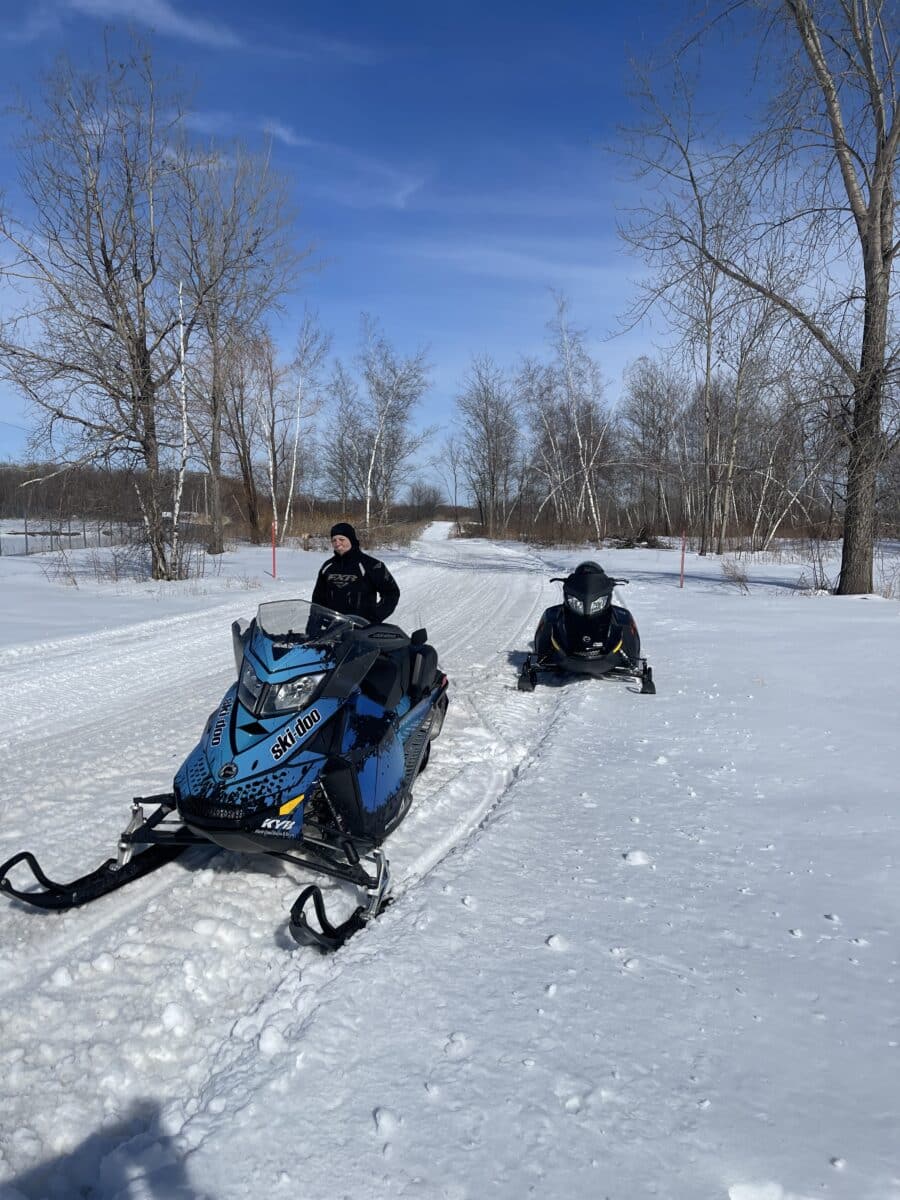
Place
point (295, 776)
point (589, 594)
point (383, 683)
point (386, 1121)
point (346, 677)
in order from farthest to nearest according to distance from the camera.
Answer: point (589, 594)
point (383, 683)
point (346, 677)
point (295, 776)
point (386, 1121)

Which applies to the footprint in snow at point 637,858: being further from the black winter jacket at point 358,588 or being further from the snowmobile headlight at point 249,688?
the black winter jacket at point 358,588

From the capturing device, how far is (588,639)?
23.4 ft

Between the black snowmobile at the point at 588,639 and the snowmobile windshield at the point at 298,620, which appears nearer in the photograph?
the snowmobile windshield at the point at 298,620

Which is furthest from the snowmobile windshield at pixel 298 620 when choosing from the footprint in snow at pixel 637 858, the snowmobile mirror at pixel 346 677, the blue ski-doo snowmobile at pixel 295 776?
the footprint in snow at pixel 637 858

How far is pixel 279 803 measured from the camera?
3156 mm

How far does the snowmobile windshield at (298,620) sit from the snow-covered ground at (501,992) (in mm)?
1129

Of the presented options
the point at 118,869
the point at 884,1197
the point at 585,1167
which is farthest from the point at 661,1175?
the point at 118,869

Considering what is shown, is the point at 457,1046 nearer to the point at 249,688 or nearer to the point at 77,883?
the point at 249,688

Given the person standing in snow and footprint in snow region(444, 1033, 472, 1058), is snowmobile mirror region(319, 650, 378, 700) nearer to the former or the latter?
footprint in snow region(444, 1033, 472, 1058)

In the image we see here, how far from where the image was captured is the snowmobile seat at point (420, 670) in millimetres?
4625

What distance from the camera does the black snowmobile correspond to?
7105 mm

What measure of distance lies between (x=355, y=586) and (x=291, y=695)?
7.58ft

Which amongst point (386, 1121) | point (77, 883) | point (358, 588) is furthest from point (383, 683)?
point (386, 1121)

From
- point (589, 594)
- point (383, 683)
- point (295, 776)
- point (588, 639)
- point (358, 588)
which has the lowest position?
point (295, 776)
